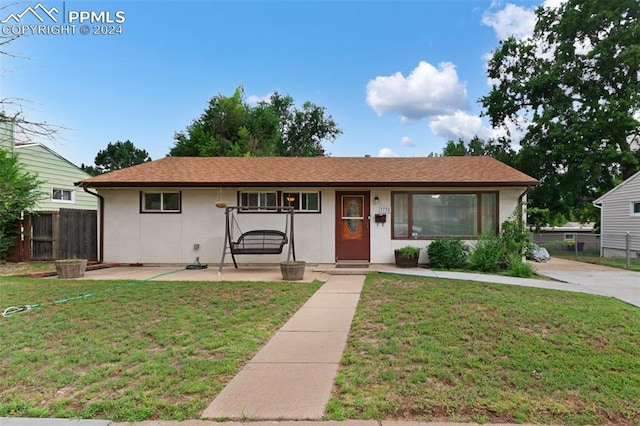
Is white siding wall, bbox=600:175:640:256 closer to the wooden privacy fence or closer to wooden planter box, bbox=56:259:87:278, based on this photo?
wooden planter box, bbox=56:259:87:278

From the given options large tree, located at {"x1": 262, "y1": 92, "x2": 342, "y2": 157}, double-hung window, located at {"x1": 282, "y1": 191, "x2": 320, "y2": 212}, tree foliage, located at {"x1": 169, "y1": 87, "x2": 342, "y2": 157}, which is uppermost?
large tree, located at {"x1": 262, "y1": 92, "x2": 342, "y2": 157}

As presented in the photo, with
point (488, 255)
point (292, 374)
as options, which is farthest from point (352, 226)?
point (292, 374)

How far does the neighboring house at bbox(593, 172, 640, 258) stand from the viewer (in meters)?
15.2

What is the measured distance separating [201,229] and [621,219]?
17775mm

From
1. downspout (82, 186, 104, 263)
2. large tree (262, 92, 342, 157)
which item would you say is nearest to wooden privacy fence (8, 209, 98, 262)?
downspout (82, 186, 104, 263)

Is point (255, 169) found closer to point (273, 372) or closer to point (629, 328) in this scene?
point (273, 372)

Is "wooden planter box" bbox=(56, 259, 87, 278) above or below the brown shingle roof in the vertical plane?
below

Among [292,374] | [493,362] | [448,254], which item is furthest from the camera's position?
[448,254]

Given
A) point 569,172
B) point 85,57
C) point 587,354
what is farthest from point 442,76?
point 587,354

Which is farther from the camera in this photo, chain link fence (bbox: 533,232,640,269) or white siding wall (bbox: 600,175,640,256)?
white siding wall (bbox: 600,175,640,256)

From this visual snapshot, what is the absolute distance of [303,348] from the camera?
4234mm

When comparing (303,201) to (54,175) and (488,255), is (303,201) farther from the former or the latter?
(54,175)

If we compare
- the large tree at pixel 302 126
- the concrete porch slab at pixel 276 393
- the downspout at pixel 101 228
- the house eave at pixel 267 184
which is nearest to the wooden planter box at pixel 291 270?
the house eave at pixel 267 184

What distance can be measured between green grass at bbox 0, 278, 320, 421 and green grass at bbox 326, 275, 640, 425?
129cm
